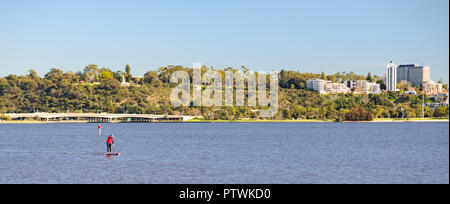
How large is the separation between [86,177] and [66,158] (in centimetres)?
1853

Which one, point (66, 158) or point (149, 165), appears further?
point (66, 158)

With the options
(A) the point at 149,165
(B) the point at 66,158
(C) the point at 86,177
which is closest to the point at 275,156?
(A) the point at 149,165

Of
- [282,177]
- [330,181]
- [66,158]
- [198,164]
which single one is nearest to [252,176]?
[282,177]
